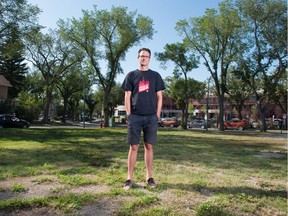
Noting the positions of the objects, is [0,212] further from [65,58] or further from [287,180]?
[65,58]

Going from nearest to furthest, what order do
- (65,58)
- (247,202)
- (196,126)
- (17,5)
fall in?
(247,202) → (17,5) → (65,58) → (196,126)

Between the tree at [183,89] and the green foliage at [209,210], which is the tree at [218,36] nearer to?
the tree at [183,89]

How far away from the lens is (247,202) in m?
3.64

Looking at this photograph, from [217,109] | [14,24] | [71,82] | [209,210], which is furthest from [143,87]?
[217,109]

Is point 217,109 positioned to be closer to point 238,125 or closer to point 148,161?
point 238,125

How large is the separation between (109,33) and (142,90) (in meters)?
30.8

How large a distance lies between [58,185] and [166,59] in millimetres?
34540

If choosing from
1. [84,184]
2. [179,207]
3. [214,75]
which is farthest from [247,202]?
[214,75]

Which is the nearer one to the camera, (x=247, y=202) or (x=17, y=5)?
(x=247, y=202)

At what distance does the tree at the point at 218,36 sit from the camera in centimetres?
3091

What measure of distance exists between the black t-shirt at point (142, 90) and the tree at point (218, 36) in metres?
29.2

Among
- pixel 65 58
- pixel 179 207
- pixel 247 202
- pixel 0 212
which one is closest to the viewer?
pixel 0 212

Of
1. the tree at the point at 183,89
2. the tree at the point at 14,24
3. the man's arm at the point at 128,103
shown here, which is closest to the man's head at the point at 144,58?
the man's arm at the point at 128,103

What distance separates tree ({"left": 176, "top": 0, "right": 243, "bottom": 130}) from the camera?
30906 millimetres
